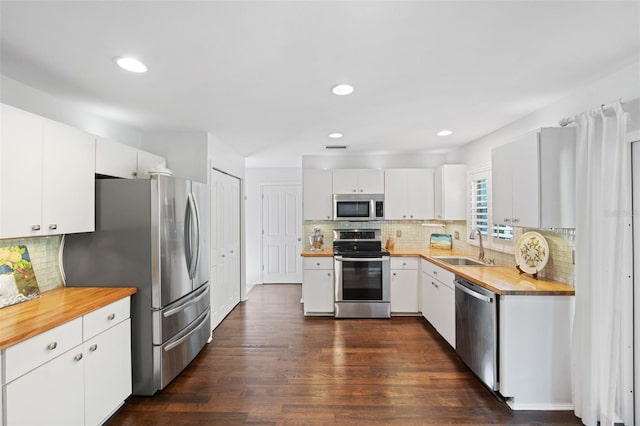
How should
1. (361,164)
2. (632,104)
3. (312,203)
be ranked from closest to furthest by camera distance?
(632,104) < (312,203) < (361,164)

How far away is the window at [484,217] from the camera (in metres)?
3.21

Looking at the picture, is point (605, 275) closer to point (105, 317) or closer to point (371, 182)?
point (371, 182)

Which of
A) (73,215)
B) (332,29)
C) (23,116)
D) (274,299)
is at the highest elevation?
(332,29)

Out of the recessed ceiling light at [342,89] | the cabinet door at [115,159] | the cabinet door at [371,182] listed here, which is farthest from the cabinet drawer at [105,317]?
the cabinet door at [371,182]

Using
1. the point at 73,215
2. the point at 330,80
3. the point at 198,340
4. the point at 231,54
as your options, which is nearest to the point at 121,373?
the point at 198,340

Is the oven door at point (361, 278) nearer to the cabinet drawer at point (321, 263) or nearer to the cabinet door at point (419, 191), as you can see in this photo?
the cabinet drawer at point (321, 263)

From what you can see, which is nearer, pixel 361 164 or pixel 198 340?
pixel 198 340

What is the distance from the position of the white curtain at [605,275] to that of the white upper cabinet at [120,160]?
3.60 m

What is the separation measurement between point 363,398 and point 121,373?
1834 millimetres

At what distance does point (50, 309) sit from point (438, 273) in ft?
11.4

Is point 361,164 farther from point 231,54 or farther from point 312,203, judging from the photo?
point 231,54

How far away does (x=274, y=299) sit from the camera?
5016 millimetres

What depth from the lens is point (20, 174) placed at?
1.77 m

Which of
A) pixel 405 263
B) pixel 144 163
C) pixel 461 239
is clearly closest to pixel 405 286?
pixel 405 263
